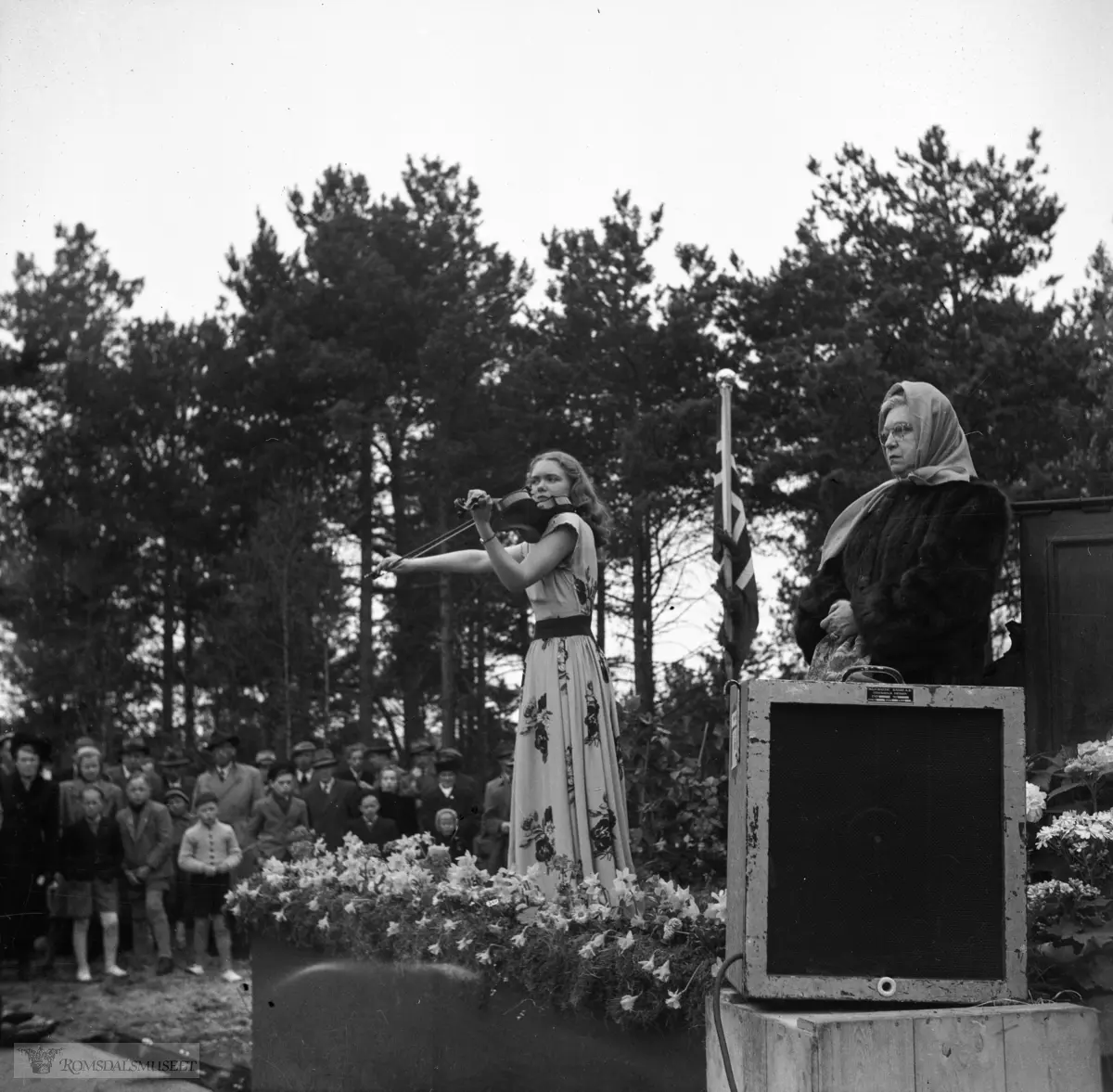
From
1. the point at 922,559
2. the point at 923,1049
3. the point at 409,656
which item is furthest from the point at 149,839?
the point at 409,656

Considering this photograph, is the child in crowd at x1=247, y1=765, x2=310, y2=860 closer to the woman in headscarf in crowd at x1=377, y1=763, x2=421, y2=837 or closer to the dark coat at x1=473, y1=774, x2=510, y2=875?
the woman in headscarf in crowd at x1=377, y1=763, x2=421, y2=837

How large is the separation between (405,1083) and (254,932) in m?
1.55

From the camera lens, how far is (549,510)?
5.93m

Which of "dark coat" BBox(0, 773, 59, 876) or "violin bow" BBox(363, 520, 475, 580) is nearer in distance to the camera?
"violin bow" BBox(363, 520, 475, 580)

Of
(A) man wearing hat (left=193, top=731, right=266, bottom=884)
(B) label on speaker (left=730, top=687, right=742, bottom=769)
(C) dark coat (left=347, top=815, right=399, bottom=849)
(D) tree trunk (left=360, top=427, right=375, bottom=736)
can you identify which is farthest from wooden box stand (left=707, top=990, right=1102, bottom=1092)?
(D) tree trunk (left=360, top=427, right=375, bottom=736)

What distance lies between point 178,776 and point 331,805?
3.42 meters

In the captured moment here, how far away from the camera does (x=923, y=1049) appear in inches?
117

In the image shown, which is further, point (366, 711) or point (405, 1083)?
point (366, 711)

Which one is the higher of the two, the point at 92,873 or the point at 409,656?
the point at 409,656

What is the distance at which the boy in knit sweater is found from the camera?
1050cm

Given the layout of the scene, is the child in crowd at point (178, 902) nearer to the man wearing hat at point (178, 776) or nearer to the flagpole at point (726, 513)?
the man wearing hat at point (178, 776)

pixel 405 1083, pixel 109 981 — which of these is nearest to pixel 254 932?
pixel 405 1083

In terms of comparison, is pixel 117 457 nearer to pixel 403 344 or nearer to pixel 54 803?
pixel 403 344

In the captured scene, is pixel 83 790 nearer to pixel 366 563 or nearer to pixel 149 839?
pixel 149 839
